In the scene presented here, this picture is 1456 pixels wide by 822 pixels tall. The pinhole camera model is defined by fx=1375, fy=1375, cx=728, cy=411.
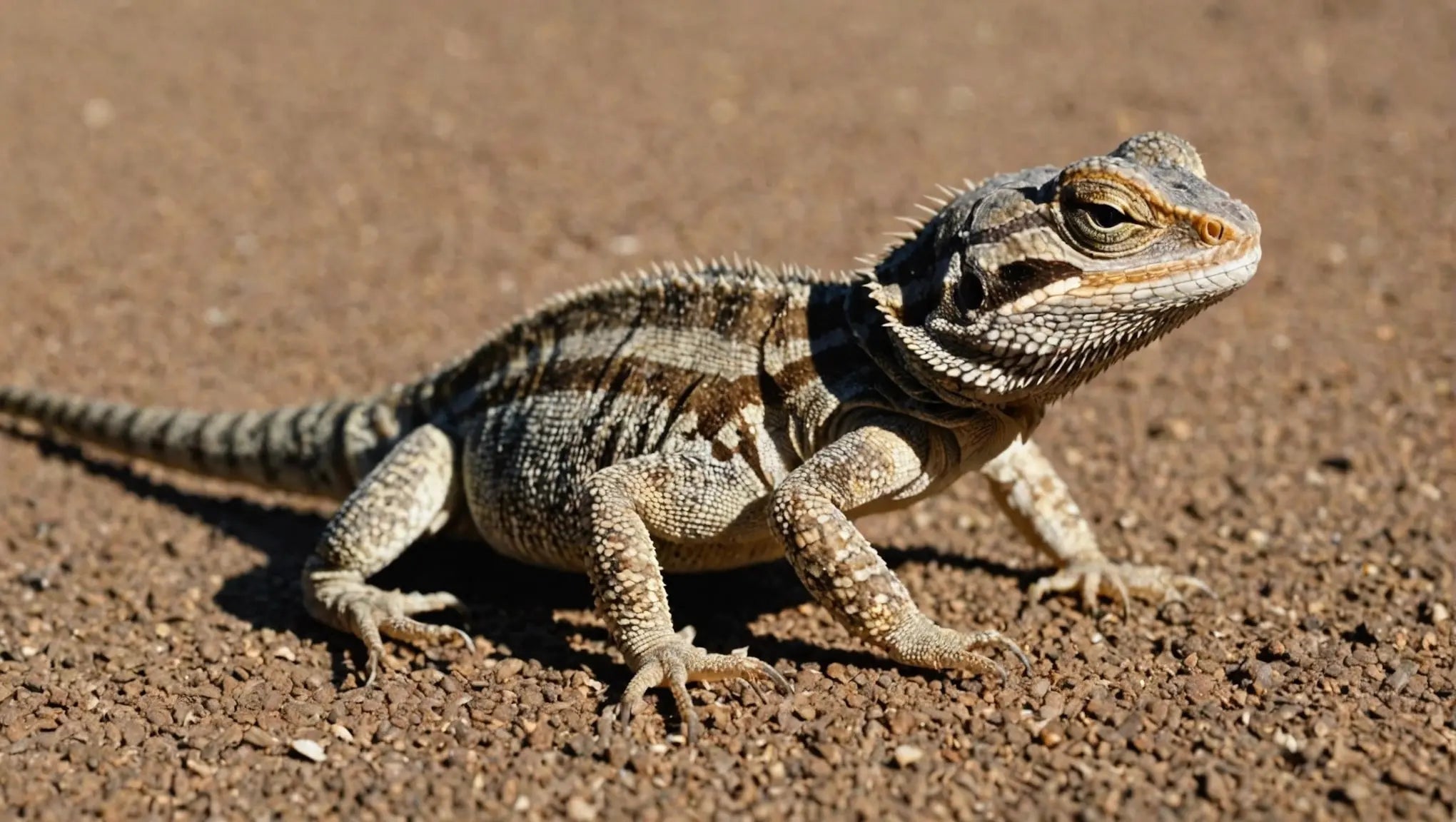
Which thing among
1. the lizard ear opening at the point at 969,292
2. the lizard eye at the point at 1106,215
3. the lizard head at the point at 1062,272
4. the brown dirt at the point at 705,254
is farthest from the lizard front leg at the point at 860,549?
the lizard eye at the point at 1106,215

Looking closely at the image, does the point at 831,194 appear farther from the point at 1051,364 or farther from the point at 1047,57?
the point at 1051,364

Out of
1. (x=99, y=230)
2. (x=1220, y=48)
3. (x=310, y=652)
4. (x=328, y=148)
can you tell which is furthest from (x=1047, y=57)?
(x=310, y=652)

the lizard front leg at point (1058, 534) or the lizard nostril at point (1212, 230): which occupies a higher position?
the lizard nostril at point (1212, 230)

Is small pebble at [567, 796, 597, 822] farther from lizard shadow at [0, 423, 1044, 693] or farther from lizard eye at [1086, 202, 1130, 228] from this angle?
lizard eye at [1086, 202, 1130, 228]

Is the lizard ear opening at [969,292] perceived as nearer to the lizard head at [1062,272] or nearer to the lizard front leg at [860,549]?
the lizard head at [1062,272]

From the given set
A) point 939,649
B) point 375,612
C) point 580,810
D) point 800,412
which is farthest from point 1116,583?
point 375,612
